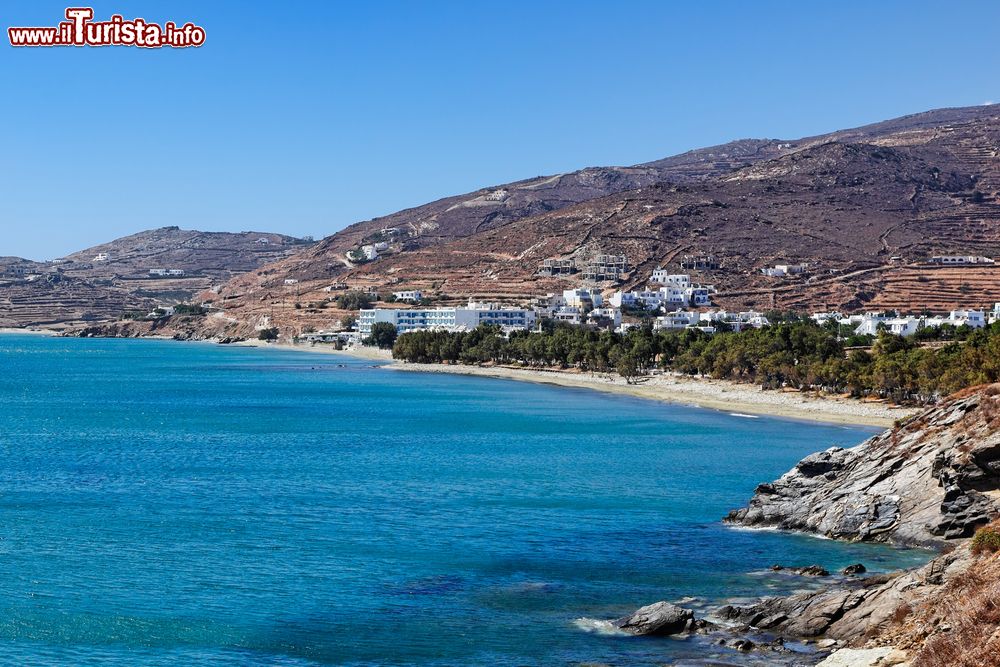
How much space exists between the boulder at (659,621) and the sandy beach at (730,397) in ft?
148

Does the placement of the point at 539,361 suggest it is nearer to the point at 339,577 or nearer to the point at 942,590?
the point at 339,577

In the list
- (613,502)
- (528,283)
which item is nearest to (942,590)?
(613,502)

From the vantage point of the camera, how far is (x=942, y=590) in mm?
22797

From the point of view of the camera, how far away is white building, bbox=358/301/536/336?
6275 inches

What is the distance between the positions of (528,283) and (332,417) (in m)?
115

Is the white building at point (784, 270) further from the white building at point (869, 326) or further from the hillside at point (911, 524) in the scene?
the hillside at point (911, 524)

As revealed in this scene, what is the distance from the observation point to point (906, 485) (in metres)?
36.8

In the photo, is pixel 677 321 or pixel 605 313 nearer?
pixel 677 321

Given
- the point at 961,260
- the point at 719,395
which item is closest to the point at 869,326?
the point at 719,395

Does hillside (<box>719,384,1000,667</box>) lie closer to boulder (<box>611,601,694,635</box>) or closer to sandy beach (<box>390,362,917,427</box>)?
boulder (<box>611,601,694,635</box>)

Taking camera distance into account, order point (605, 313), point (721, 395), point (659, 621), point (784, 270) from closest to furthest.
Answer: point (659, 621) → point (721, 395) → point (605, 313) → point (784, 270)

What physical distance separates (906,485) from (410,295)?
158m

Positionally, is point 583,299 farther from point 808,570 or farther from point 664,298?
point 808,570

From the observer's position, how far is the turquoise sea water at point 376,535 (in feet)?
Answer: 86.3
